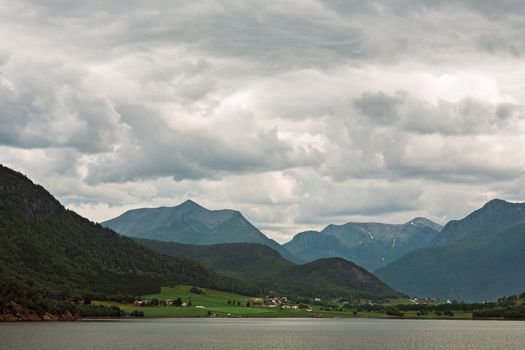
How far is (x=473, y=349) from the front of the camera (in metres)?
174

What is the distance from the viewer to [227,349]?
170m

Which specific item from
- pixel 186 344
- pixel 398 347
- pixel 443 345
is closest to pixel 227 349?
pixel 186 344

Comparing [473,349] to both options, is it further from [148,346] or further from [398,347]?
[148,346]

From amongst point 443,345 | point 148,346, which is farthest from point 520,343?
point 148,346

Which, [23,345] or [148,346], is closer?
[23,345]

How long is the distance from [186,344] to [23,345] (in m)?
40.9

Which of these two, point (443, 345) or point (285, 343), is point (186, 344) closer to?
point (285, 343)

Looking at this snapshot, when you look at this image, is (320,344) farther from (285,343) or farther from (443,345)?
(443,345)

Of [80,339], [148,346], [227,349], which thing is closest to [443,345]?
[227,349]

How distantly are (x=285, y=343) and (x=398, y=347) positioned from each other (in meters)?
32.4

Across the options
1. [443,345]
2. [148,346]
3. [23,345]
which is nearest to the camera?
[23,345]

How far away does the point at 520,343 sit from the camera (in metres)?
194

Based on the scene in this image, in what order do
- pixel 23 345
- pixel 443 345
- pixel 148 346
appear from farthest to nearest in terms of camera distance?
1. pixel 443 345
2. pixel 148 346
3. pixel 23 345

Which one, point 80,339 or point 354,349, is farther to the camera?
point 80,339
